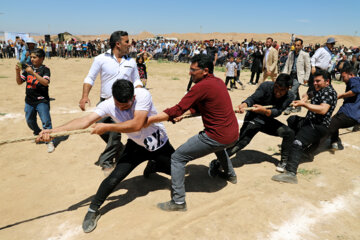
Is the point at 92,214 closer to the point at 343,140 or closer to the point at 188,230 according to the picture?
the point at 188,230

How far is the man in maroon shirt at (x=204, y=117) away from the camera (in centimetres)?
320

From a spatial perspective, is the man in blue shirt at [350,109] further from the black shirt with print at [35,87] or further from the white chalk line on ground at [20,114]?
the white chalk line on ground at [20,114]

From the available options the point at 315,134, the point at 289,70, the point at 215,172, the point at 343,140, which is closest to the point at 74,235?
the point at 215,172

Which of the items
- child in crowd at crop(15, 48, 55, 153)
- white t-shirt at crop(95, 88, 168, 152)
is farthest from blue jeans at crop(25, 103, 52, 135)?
white t-shirt at crop(95, 88, 168, 152)

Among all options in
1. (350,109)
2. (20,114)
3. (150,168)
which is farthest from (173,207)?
(20,114)

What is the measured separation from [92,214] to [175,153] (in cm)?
127

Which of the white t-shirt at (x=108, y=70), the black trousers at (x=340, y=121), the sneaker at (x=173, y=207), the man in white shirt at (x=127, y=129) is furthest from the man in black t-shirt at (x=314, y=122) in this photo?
the white t-shirt at (x=108, y=70)

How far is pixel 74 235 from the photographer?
122 inches

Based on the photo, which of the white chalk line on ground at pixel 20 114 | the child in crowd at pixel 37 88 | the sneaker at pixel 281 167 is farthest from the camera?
the white chalk line on ground at pixel 20 114

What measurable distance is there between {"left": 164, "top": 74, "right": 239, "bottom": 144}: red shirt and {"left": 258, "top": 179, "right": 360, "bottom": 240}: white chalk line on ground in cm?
123

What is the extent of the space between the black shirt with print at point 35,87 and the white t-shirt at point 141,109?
9.59ft

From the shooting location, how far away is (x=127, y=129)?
10.0 feet

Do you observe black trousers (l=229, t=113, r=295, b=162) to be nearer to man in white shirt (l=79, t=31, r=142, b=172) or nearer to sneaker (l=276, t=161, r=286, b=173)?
sneaker (l=276, t=161, r=286, b=173)

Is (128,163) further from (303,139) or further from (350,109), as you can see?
(350,109)
